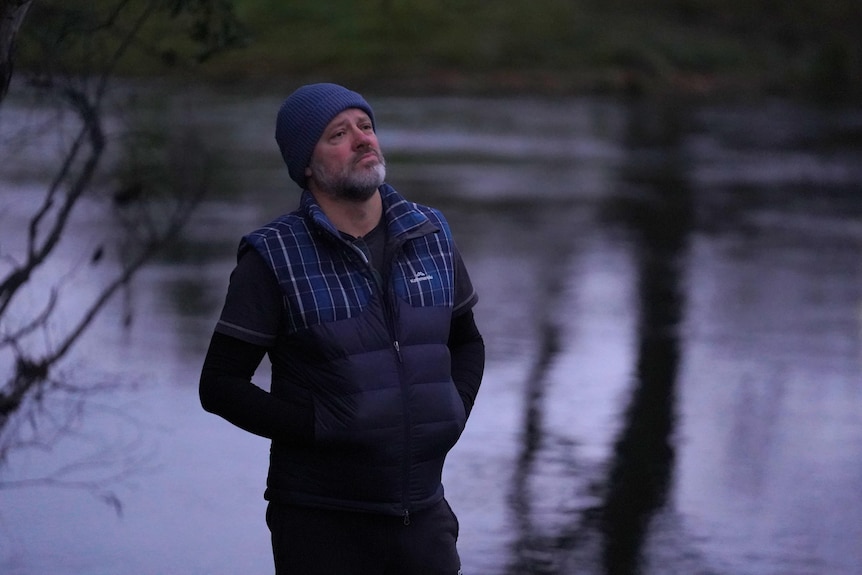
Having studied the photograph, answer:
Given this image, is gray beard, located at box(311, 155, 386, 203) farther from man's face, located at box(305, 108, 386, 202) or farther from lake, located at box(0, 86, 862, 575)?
lake, located at box(0, 86, 862, 575)

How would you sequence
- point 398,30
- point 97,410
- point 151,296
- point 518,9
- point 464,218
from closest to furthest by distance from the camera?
1. point 97,410
2. point 151,296
3. point 464,218
4. point 398,30
5. point 518,9

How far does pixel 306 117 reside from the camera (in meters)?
3.75

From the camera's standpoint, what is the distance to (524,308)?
11.4 metres

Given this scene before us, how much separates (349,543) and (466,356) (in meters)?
0.57

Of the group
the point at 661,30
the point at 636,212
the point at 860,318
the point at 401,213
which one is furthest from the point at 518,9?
the point at 401,213

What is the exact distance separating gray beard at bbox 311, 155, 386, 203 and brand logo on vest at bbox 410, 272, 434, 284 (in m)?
0.21

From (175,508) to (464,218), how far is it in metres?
9.78

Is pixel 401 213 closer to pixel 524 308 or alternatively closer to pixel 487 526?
pixel 487 526

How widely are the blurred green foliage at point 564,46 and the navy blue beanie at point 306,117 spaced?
30.5 metres

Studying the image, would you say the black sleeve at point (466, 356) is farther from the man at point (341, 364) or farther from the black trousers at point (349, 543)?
the black trousers at point (349, 543)

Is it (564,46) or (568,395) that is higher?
(564,46)

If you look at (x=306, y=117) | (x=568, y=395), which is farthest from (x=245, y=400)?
(x=568, y=395)

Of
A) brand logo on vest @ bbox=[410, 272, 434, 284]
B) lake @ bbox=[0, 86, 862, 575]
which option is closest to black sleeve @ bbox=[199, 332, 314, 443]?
brand logo on vest @ bbox=[410, 272, 434, 284]

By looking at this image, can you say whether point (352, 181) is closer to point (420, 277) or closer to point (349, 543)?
point (420, 277)
